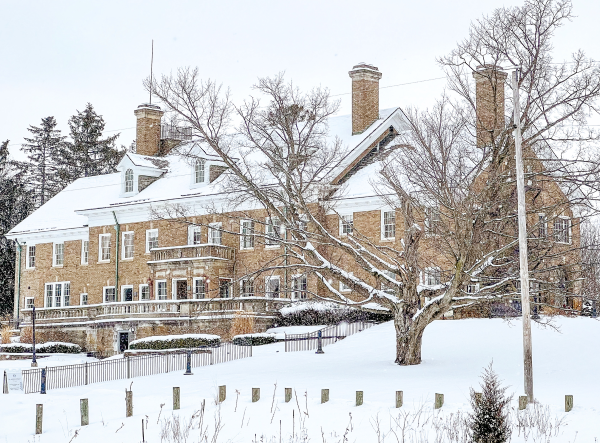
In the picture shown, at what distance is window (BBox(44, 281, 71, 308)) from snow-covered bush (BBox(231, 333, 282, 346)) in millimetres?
20948

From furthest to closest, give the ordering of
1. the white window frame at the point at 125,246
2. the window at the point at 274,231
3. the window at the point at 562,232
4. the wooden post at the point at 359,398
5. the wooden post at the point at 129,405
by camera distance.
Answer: the white window frame at the point at 125,246 → the window at the point at 274,231 → the window at the point at 562,232 → the wooden post at the point at 129,405 → the wooden post at the point at 359,398

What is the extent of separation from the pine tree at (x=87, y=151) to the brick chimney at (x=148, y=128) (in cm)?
2438

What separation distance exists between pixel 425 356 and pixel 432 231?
18.5 ft

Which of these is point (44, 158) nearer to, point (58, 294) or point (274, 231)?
point (58, 294)

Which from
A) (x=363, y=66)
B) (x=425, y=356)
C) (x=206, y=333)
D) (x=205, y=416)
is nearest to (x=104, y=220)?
(x=206, y=333)

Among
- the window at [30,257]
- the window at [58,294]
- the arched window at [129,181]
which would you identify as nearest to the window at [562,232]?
the arched window at [129,181]

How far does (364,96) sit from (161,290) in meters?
15.7

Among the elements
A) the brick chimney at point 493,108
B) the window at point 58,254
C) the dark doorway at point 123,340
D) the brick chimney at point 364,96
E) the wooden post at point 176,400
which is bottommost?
the wooden post at point 176,400

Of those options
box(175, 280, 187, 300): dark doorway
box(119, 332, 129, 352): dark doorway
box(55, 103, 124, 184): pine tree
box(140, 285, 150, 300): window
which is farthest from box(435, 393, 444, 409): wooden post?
box(55, 103, 124, 184): pine tree

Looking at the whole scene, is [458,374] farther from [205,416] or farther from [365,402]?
[205,416]

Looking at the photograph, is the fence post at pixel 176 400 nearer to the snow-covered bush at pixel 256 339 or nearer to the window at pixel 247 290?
the snow-covered bush at pixel 256 339

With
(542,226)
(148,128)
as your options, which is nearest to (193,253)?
(148,128)

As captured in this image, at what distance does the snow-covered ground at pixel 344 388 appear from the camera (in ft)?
68.3

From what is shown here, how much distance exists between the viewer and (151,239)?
5619 cm
